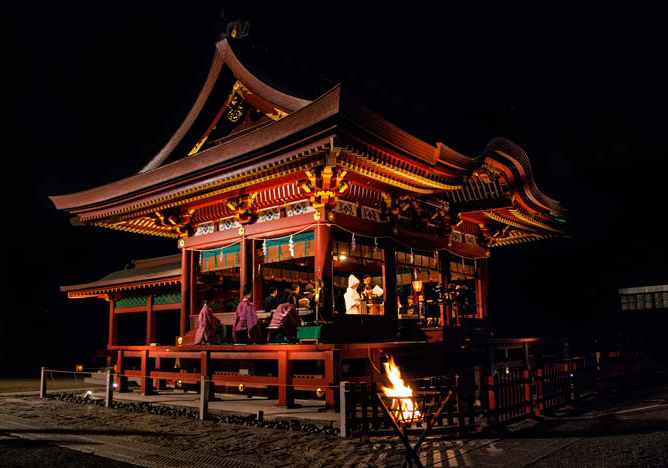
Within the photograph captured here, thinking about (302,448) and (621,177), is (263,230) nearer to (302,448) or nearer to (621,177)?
(302,448)

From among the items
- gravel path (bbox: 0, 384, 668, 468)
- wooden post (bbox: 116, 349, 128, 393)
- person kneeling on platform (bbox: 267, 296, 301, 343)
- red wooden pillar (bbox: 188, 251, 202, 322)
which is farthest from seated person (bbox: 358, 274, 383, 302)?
wooden post (bbox: 116, 349, 128, 393)

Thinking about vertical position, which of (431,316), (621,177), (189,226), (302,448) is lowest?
(302,448)

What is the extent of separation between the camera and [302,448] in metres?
6.91

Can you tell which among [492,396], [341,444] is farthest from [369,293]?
[341,444]

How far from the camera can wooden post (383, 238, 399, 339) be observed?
41.5 feet

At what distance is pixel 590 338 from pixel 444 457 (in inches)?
584

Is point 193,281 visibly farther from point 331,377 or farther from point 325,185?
point 331,377

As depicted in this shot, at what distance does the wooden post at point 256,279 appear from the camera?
13.2 metres

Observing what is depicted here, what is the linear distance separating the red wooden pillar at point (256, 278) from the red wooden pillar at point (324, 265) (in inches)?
98.9

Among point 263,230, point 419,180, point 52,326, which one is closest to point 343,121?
point 419,180

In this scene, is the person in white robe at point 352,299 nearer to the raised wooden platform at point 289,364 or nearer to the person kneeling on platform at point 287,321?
the raised wooden platform at point 289,364

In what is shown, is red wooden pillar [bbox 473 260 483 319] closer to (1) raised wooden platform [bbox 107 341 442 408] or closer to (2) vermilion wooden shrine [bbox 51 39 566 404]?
(2) vermilion wooden shrine [bbox 51 39 566 404]

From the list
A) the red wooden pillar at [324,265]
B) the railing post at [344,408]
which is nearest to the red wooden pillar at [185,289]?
the red wooden pillar at [324,265]

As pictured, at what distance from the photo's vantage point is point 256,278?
44.1ft
